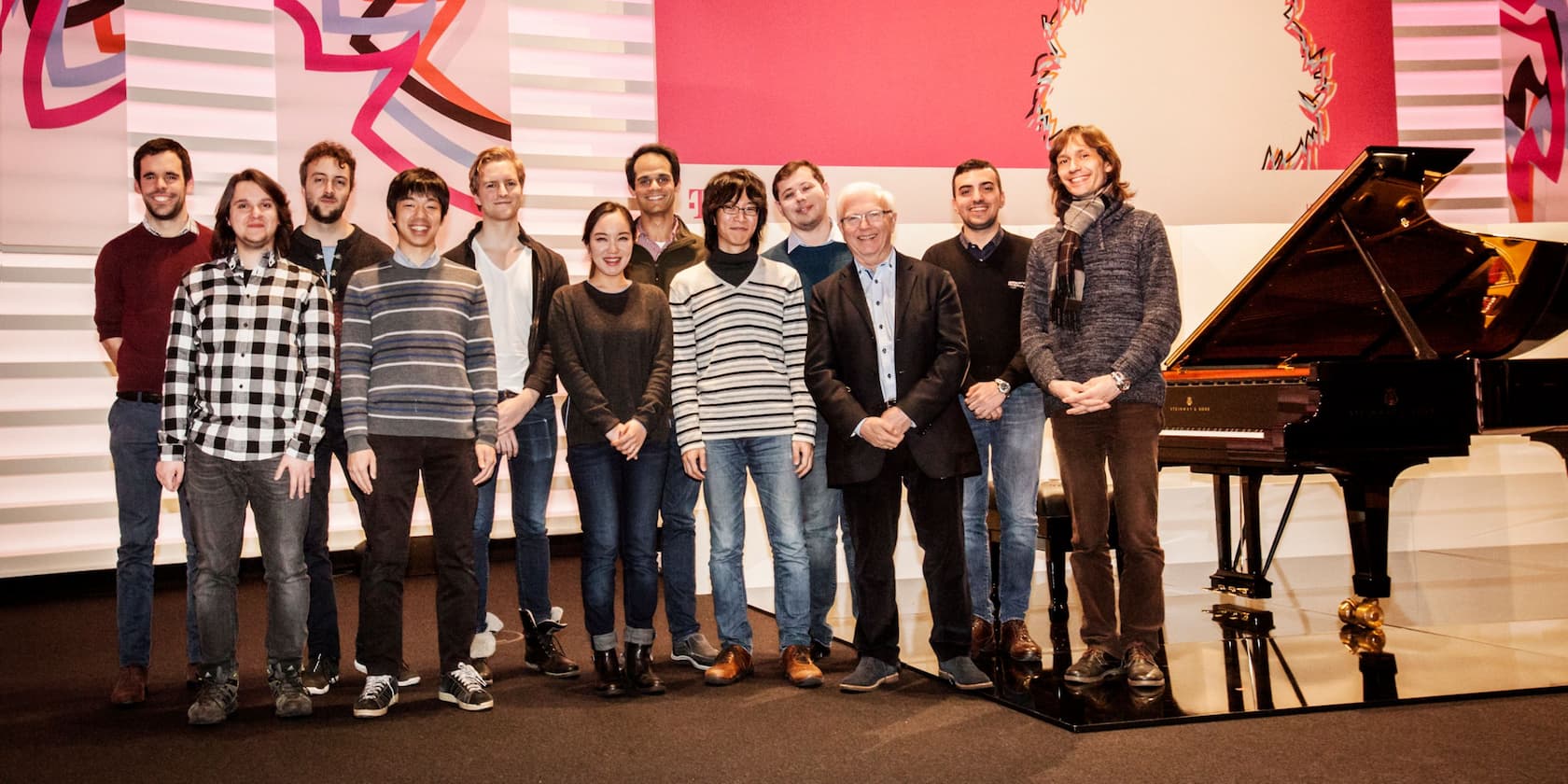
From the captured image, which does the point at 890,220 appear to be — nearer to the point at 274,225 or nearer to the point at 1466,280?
the point at 274,225

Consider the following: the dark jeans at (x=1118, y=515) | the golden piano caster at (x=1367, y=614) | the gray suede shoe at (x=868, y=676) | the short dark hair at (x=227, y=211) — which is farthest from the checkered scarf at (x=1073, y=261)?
the short dark hair at (x=227, y=211)

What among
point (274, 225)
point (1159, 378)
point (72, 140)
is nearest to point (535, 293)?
point (274, 225)

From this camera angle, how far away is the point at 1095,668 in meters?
3.16

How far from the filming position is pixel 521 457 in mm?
3592

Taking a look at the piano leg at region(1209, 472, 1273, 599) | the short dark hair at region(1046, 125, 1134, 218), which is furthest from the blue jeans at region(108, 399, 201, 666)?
the piano leg at region(1209, 472, 1273, 599)

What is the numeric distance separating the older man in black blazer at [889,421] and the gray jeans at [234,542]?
58.4 inches

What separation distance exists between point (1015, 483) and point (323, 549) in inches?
85.1

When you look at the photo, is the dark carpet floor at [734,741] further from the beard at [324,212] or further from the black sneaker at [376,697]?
the beard at [324,212]

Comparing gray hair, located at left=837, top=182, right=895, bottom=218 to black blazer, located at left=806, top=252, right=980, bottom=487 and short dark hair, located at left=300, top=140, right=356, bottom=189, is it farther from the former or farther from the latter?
short dark hair, located at left=300, top=140, right=356, bottom=189

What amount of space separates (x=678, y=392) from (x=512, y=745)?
44.0 inches

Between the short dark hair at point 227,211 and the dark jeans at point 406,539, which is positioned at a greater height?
the short dark hair at point 227,211

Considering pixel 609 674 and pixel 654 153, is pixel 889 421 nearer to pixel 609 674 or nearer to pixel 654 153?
pixel 609 674

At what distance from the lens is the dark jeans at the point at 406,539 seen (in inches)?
120

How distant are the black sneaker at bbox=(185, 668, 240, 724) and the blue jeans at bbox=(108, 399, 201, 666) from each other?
0.38m
